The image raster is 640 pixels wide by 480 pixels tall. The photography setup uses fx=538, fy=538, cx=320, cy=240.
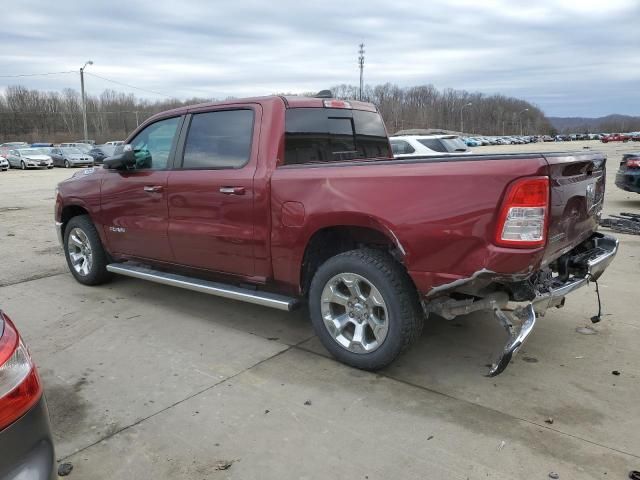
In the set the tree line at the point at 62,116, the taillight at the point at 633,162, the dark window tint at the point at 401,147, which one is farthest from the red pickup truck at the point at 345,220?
the tree line at the point at 62,116

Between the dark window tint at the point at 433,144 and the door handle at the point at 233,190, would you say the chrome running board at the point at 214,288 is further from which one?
the dark window tint at the point at 433,144

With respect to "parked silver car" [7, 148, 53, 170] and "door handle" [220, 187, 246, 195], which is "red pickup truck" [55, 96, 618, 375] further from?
"parked silver car" [7, 148, 53, 170]

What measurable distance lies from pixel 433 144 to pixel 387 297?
9.71 m

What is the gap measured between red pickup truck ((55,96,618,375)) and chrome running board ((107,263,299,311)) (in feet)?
0.06

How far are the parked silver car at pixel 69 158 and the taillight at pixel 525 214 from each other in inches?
1460

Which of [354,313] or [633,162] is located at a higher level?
[633,162]

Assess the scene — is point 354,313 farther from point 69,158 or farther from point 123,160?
point 69,158

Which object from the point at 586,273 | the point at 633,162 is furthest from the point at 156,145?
the point at 633,162

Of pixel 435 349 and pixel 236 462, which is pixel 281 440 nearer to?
pixel 236 462

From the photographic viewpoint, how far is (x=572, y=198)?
3.37 m

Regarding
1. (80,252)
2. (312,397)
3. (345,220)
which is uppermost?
(345,220)

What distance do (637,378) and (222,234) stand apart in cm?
316

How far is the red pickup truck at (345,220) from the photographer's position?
3.04 metres

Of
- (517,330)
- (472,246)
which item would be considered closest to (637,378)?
(517,330)
